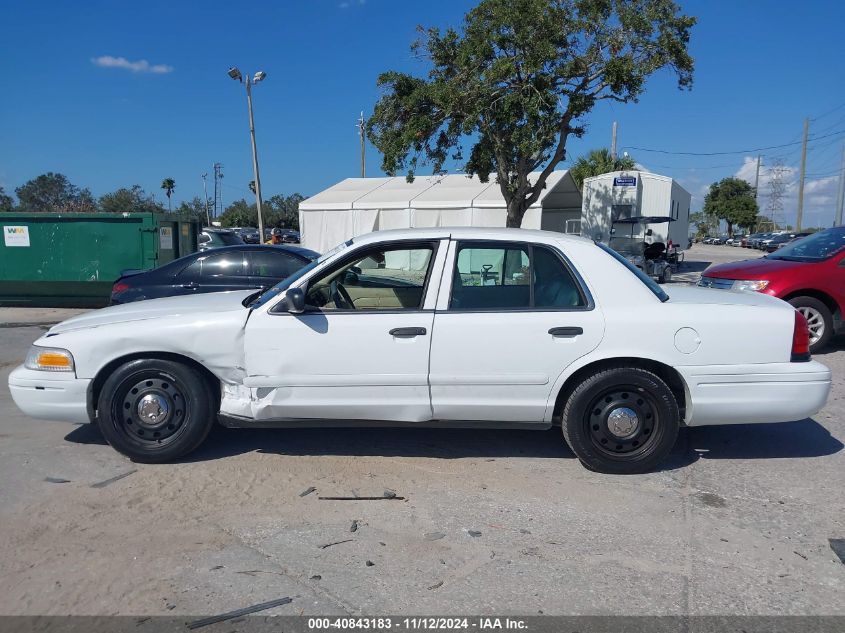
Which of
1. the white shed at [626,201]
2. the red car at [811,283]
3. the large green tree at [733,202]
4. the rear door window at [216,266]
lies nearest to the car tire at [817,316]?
the red car at [811,283]

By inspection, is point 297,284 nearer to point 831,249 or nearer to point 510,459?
point 510,459

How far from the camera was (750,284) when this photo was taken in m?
8.06

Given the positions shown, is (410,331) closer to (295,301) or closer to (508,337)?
(508,337)

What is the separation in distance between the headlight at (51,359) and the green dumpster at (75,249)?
8609 mm

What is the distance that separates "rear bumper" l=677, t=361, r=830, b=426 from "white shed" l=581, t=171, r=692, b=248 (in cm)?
1838

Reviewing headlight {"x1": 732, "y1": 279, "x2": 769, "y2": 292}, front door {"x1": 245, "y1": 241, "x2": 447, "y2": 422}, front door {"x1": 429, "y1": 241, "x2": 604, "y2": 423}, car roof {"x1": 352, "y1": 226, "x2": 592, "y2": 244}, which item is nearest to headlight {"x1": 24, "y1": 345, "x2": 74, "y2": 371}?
front door {"x1": 245, "y1": 241, "x2": 447, "y2": 422}

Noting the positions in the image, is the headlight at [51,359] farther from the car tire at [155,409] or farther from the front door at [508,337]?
the front door at [508,337]

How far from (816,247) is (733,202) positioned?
6775cm

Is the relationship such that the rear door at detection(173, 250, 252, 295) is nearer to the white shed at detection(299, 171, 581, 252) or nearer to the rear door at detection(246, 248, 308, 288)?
the rear door at detection(246, 248, 308, 288)

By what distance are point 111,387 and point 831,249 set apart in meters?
8.34

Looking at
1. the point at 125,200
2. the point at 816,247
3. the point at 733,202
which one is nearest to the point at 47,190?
the point at 125,200

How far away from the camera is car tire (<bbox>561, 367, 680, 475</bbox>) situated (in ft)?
13.8

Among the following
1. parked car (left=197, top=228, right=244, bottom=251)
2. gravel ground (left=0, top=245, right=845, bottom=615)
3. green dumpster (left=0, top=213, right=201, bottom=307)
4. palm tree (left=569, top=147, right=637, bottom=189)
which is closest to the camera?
gravel ground (left=0, top=245, right=845, bottom=615)

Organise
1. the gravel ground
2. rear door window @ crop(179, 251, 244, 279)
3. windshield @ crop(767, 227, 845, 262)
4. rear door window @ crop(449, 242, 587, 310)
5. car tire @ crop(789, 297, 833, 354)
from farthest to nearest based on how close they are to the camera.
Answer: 1. rear door window @ crop(179, 251, 244, 279)
2. windshield @ crop(767, 227, 845, 262)
3. car tire @ crop(789, 297, 833, 354)
4. rear door window @ crop(449, 242, 587, 310)
5. the gravel ground
